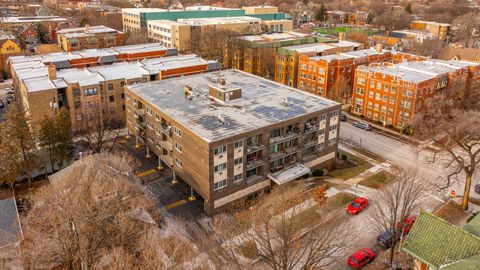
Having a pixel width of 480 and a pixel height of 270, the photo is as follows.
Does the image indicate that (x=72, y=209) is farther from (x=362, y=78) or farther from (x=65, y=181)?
(x=362, y=78)

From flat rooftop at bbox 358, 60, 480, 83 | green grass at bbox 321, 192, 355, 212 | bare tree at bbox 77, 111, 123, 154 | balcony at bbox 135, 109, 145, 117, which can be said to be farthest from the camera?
flat rooftop at bbox 358, 60, 480, 83

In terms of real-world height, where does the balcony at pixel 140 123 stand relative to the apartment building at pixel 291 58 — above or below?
below

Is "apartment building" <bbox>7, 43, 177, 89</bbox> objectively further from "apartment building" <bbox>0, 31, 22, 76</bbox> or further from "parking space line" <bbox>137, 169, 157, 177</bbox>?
"parking space line" <bbox>137, 169, 157, 177</bbox>

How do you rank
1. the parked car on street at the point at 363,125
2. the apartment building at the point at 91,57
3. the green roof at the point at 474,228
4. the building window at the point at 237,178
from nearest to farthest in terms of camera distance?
1. the green roof at the point at 474,228
2. the building window at the point at 237,178
3. the parked car on street at the point at 363,125
4. the apartment building at the point at 91,57

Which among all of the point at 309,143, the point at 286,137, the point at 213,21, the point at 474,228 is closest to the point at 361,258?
the point at 474,228

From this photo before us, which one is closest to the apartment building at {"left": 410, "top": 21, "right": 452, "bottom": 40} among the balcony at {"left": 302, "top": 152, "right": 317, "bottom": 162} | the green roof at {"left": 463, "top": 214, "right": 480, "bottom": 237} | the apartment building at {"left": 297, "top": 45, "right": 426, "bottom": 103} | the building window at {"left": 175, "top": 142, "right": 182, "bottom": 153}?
the apartment building at {"left": 297, "top": 45, "right": 426, "bottom": 103}

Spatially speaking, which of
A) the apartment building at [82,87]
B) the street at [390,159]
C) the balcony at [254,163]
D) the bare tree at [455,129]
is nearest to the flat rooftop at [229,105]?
the balcony at [254,163]

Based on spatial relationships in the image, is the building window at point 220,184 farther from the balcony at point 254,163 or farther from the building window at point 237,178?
the balcony at point 254,163
